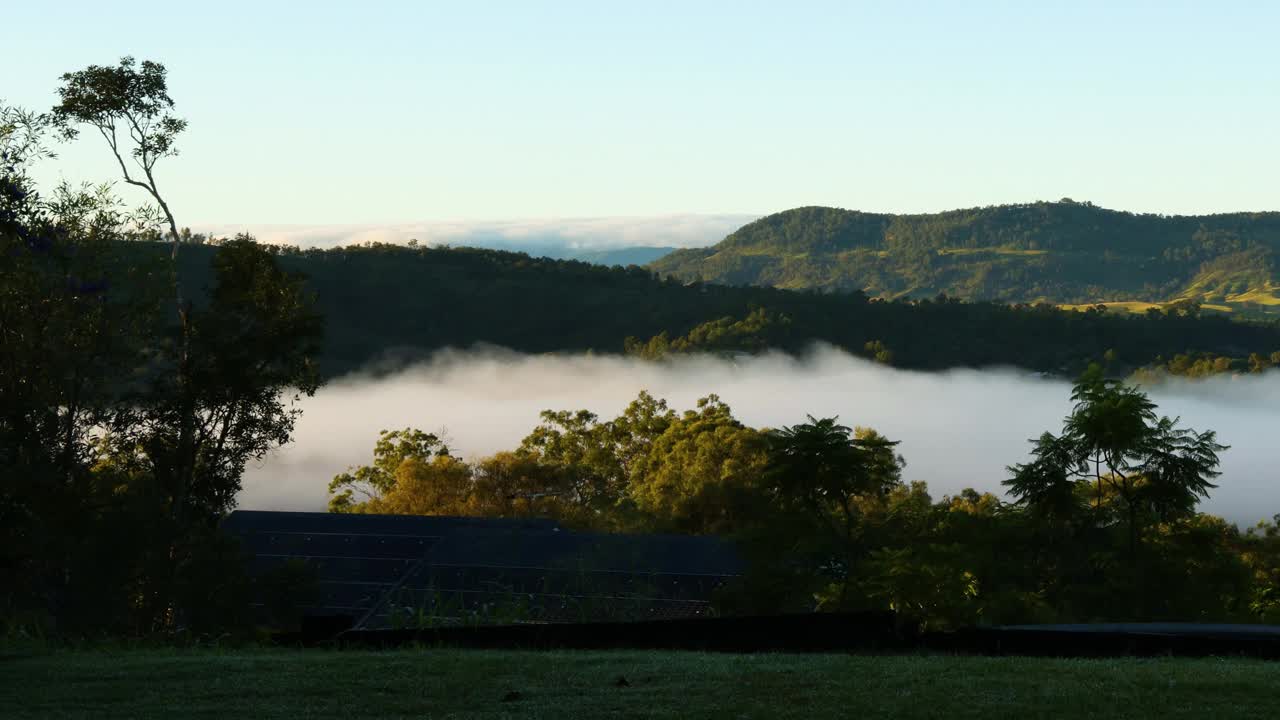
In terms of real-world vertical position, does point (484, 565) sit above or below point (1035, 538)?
below

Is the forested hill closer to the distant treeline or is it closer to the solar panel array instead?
the solar panel array

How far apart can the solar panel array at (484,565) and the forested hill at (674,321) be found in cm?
10915

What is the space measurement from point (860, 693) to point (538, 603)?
85.6ft

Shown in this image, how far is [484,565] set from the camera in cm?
4316

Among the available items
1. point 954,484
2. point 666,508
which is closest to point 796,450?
point 666,508

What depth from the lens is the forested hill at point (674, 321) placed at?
531 ft

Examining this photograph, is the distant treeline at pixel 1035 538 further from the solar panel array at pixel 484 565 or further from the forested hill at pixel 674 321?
the forested hill at pixel 674 321

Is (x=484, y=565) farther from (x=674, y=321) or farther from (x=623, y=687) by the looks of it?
(x=674, y=321)

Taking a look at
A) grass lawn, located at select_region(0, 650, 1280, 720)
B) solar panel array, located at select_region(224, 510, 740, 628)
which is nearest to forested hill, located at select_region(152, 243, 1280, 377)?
solar panel array, located at select_region(224, 510, 740, 628)

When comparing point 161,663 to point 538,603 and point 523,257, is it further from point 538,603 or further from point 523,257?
point 523,257

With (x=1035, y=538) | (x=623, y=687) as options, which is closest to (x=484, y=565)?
(x=1035, y=538)

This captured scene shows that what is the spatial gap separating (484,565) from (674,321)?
12783 cm

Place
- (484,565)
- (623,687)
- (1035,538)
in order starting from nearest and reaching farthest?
(623,687)
(1035,538)
(484,565)

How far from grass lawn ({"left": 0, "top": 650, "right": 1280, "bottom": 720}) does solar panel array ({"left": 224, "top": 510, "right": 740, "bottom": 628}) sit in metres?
20.2
